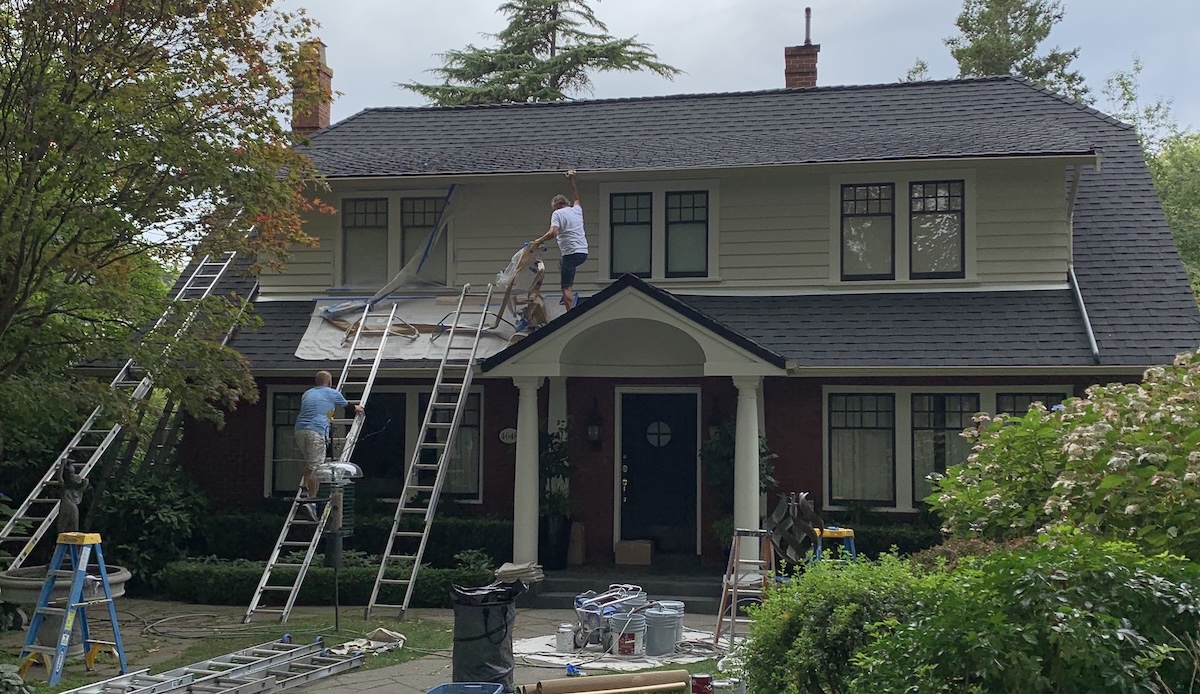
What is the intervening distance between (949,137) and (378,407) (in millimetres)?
8797

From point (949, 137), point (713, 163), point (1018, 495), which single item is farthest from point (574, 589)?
point (949, 137)

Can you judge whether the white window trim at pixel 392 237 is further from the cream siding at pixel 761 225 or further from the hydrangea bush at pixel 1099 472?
the hydrangea bush at pixel 1099 472

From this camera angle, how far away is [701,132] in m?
18.2

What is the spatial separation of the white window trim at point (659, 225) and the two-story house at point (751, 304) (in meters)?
0.03

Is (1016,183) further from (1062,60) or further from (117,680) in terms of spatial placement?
(1062,60)

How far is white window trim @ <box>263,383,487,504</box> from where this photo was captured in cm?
1623

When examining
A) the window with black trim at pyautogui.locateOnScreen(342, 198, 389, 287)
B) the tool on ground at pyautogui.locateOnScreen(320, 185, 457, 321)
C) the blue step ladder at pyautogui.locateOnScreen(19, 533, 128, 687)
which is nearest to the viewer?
the blue step ladder at pyautogui.locateOnScreen(19, 533, 128, 687)

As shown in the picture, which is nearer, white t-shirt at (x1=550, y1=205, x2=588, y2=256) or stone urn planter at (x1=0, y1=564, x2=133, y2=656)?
stone urn planter at (x1=0, y1=564, x2=133, y2=656)

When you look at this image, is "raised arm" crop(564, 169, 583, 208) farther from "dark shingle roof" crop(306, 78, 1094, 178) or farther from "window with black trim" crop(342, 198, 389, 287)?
"window with black trim" crop(342, 198, 389, 287)

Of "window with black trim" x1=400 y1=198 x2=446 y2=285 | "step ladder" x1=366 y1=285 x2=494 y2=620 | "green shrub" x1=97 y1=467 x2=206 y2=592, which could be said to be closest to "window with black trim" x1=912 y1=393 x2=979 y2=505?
"step ladder" x1=366 y1=285 x2=494 y2=620

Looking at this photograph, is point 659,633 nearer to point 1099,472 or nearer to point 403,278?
point 1099,472

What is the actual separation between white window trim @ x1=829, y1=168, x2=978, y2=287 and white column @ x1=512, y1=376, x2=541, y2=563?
4.52m

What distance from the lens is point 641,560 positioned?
50.2 ft

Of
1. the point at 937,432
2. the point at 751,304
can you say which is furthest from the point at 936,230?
the point at 937,432
